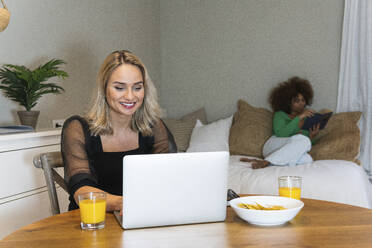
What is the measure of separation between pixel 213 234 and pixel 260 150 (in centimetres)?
267

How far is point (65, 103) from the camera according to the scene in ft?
9.82

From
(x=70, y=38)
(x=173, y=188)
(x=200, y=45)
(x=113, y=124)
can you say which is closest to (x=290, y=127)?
(x=200, y=45)

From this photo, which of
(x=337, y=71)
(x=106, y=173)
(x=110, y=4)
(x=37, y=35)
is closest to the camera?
(x=106, y=173)

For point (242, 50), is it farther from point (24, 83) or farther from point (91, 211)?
point (91, 211)

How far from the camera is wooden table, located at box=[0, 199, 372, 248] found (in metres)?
0.98

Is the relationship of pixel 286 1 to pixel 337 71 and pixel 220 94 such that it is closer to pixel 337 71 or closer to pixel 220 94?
pixel 337 71

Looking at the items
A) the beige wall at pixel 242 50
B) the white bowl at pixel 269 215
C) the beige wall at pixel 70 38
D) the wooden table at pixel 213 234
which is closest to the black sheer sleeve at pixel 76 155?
the wooden table at pixel 213 234

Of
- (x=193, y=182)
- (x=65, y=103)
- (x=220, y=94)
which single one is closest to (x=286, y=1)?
(x=220, y=94)

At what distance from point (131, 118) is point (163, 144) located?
20 centimetres

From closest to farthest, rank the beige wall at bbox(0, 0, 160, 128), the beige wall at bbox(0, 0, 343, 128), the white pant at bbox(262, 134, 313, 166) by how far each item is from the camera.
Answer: the beige wall at bbox(0, 0, 160, 128)
the beige wall at bbox(0, 0, 343, 128)
the white pant at bbox(262, 134, 313, 166)

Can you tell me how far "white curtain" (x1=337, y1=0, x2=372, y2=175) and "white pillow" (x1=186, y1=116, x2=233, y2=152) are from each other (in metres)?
1.05

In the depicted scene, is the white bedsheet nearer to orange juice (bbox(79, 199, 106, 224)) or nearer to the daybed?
the daybed

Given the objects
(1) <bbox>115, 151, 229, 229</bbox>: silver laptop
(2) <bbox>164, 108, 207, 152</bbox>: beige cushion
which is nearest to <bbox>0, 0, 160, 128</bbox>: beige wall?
(2) <bbox>164, 108, 207, 152</bbox>: beige cushion

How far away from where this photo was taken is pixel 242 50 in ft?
13.5
